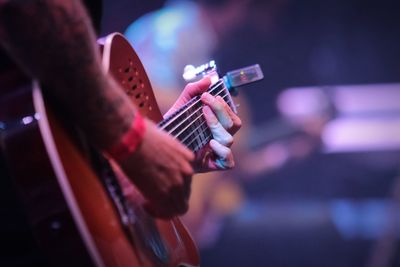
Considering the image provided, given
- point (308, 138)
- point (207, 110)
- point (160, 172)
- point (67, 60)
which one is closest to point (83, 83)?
point (67, 60)

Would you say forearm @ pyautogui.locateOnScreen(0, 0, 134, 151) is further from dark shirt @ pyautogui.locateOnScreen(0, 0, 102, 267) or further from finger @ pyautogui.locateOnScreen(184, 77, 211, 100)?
finger @ pyautogui.locateOnScreen(184, 77, 211, 100)

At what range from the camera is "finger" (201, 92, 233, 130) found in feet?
3.08

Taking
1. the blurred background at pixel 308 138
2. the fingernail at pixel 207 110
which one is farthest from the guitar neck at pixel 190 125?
the blurred background at pixel 308 138

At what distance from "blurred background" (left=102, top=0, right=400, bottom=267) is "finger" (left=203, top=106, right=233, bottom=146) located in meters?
1.06

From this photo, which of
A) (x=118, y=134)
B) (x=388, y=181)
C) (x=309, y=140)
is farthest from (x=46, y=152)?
(x=388, y=181)

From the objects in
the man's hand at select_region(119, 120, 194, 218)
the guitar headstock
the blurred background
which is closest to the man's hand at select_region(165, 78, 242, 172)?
the guitar headstock

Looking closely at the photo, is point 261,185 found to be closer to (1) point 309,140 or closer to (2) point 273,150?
(2) point 273,150

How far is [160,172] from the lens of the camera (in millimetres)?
542

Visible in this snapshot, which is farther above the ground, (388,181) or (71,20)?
(71,20)

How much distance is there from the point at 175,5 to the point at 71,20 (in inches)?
61.2

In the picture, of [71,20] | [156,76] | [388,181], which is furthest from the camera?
[388,181]

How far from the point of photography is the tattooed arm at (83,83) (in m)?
0.45

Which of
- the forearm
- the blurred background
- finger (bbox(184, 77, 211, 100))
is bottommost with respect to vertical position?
the blurred background

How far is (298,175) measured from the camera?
2098 millimetres
